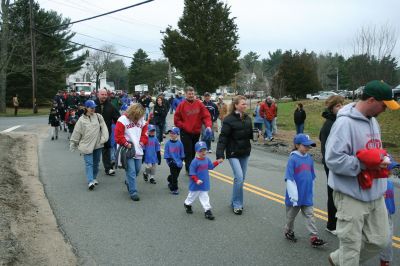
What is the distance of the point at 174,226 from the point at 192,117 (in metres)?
3.16

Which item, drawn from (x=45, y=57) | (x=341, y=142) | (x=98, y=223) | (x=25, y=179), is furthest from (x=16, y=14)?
(x=341, y=142)

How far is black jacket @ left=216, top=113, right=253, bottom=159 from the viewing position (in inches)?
267

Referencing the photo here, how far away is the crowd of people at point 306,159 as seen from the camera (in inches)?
148

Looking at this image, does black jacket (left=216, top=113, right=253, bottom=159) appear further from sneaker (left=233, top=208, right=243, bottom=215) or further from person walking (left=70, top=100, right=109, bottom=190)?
person walking (left=70, top=100, right=109, bottom=190)

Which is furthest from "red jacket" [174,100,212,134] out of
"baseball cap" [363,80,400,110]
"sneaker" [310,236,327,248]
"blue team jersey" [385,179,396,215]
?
"baseball cap" [363,80,400,110]

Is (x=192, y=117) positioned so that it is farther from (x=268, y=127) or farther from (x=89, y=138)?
(x=268, y=127)

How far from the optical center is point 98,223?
6484mm

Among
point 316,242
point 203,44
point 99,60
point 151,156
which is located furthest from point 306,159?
point 99,60

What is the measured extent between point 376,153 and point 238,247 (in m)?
2.48

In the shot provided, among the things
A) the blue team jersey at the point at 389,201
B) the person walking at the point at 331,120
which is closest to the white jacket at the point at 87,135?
the person walking at the point at 331,120

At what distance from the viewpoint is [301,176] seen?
5520 mm

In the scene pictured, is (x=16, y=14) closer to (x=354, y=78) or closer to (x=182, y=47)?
(x=182, y=47)

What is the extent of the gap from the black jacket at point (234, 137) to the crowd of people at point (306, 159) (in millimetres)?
16

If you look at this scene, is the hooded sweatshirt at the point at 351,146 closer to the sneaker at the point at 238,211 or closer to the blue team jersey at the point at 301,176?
the blue team jersey at the point at 301,176
